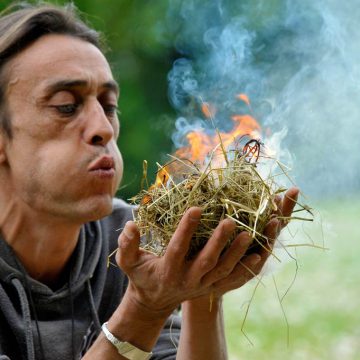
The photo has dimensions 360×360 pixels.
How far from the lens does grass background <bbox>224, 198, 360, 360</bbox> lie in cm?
601

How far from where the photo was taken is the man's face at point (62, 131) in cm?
292

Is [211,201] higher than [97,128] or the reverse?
the reverse

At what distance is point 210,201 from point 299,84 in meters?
2.08

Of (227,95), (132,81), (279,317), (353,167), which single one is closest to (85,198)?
(227,95)

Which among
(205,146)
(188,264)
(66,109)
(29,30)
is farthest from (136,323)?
(29,30)

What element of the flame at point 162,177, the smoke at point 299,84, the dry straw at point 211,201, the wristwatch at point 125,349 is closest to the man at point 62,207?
the wristwatch at point 125,349

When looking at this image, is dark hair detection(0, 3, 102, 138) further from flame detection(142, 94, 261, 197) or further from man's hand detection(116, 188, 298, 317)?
man's hand detection(116, 188, 298, 317)

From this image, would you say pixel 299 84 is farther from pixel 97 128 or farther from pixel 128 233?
pixel 128 233

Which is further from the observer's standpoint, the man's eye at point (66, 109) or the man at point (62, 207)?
the man's eye at point (66, 109)

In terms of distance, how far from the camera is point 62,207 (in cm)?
297

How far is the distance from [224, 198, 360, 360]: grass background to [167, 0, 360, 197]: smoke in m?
0.66

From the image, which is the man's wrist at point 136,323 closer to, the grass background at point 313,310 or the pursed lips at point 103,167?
the pursed lips at point 103,167

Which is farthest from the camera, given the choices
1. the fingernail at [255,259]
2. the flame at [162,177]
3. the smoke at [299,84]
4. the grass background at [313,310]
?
the grass background at [313,310]

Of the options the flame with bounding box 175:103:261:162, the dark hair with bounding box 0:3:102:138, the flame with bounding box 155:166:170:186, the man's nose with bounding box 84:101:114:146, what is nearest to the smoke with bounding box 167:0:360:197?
the flame with bounding box 175:103:261:162
